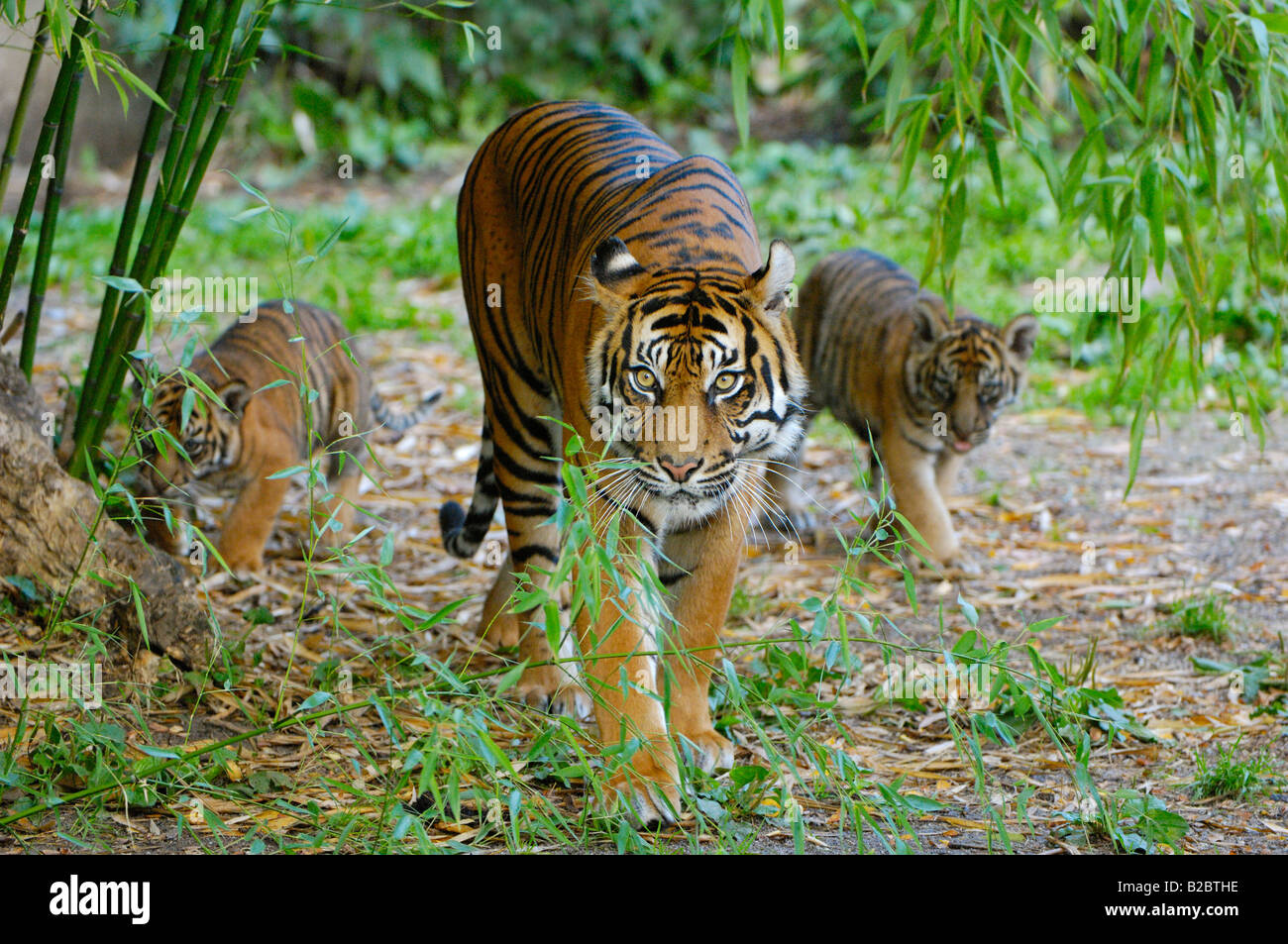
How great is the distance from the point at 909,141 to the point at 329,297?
4.84 m

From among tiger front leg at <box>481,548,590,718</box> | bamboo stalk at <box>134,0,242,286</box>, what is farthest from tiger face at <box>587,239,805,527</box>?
bamboo stalk at <box>134,0,242,286</box>

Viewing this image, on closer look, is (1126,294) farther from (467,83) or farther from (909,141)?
(467,83)

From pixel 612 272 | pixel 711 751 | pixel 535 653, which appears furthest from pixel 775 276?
pixel 535 653

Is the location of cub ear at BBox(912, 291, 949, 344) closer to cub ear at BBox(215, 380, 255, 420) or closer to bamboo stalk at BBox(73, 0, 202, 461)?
cub ear at BBox(215, 380, 255, 420)

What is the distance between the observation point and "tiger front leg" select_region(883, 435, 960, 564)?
4.68 meters

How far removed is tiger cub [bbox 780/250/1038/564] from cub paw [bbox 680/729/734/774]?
1.63 meters

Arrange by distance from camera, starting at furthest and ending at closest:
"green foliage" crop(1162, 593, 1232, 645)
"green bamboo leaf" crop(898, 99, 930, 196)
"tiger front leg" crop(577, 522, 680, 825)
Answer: "green foliage" crop(1162, 593, 1232, 645) < "green bamboo leaf" crop(898, 99, 930, 196) < "tiger front leg" crop(577, 522, 680, 825)

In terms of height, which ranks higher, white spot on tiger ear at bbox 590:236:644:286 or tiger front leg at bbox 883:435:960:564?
white spot on tiger ear at bbox 590:236:644:286

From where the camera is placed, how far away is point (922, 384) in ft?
15.6

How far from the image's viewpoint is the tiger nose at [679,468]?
8.75 feet

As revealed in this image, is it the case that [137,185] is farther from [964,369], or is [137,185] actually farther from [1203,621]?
[1203,621]

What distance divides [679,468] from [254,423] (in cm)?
227

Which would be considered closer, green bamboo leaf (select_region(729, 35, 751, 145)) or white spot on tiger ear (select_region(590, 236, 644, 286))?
white spot on tiger ear (select_region(590, 236, 644, 286))
